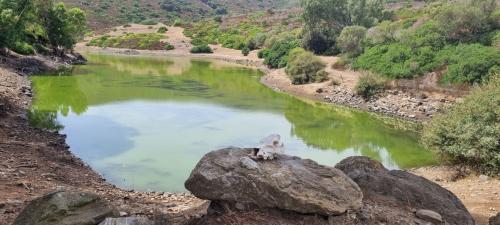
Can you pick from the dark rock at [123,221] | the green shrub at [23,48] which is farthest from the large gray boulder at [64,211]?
the green shrub at [23,48]

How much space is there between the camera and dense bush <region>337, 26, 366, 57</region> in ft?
176

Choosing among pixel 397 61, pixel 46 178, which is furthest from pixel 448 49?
pixel 46 178

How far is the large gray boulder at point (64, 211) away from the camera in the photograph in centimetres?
676

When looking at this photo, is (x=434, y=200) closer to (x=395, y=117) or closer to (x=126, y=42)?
(x=395, y=117)

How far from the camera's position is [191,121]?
2870 centimetres

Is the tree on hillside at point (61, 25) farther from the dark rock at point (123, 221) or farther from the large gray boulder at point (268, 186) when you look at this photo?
the dark rock at point (123, 221)

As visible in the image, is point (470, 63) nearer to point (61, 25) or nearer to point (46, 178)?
point (46, 178)

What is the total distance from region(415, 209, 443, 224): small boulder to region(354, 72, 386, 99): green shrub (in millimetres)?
29728

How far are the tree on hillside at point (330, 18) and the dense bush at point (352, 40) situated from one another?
425 centimetres

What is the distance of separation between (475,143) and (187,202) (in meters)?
11.3

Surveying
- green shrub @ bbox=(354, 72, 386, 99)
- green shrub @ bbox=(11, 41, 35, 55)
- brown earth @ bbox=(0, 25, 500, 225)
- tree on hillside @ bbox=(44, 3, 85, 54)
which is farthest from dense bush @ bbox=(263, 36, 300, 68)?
brown earth @ bbox=(0, 25, 500, 225)

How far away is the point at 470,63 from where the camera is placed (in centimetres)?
3388

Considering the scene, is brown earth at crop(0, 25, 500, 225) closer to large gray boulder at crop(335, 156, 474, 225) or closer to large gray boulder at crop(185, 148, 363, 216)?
large gray boulder at crop(185, 148, 363, 216)

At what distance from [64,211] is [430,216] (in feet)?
19.6
